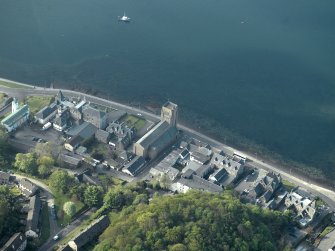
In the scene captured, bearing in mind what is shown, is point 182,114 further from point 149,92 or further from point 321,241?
point 321,241

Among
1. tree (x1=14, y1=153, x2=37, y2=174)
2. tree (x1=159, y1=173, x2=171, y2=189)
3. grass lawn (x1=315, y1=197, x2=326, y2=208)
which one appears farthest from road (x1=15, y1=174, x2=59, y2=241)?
grass lawn (x1=315, y1=197, x2=326, y2=208)

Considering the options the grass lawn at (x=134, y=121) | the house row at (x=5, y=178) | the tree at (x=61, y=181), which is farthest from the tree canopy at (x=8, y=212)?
the grass lawn at (x=134, y=121)

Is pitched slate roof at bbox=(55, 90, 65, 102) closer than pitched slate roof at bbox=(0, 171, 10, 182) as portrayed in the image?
No

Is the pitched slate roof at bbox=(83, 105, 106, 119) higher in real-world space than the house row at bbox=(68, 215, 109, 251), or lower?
higher

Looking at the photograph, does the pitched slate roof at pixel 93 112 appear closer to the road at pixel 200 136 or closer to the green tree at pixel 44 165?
the road at pixel 200 136

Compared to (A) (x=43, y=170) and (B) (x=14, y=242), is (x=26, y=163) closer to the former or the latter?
(A) (x=43, y=170)

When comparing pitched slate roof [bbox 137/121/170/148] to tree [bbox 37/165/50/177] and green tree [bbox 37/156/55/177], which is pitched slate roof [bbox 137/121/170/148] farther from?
tree [bbox 37/165/50/177]

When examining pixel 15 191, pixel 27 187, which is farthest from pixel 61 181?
pixel 15 191
